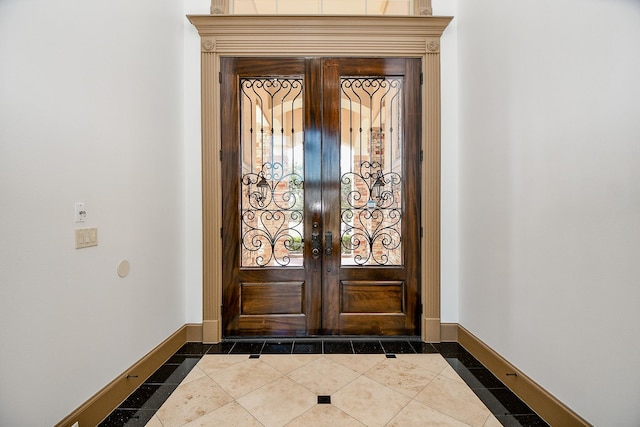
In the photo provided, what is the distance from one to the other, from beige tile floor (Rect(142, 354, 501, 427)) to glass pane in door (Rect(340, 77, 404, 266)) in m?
0.93

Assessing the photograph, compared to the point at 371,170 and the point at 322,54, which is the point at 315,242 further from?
the point at 322,54

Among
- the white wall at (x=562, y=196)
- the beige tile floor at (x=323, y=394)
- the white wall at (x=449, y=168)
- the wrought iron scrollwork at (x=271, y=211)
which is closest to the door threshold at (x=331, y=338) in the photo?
the beige tile floor at (x=323, y=394)

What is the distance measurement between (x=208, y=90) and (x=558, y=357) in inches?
131

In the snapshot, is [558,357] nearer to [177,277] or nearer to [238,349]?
[238,349]

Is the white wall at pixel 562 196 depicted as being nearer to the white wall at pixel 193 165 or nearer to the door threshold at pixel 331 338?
the door threshold at pixel 331 338

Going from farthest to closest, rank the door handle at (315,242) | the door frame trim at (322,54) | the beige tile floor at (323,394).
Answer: the door handle at (315,242)
the door frame trim at (322,54)
the beige tile floor at (323,394)

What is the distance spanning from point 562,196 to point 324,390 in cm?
192

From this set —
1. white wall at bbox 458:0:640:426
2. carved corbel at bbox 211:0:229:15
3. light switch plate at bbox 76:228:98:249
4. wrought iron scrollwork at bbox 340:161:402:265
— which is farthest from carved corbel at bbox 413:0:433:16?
light switch plate at bbox 76:228:98:249

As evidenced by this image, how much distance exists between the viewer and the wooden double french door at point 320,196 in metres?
2.73

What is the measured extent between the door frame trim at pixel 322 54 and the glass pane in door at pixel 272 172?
0.26m

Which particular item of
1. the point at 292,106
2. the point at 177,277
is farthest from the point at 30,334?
the point at 292,106

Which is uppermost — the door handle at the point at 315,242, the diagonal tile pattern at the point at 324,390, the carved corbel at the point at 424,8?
the carved corbel at the point at 424,8

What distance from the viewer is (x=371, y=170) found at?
9.04ft

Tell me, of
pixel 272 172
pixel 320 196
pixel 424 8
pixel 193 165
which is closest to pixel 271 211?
pixel 272 172
